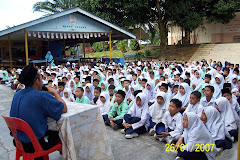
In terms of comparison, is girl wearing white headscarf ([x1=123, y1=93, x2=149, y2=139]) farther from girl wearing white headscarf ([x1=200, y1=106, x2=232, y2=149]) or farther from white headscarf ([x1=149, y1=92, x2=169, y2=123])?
girl wearing white headscarf ([x1=200, y1=106, x2=232, y2=149])

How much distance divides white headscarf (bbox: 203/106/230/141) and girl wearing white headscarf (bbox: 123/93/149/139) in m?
1.30

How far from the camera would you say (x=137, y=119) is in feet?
14.8

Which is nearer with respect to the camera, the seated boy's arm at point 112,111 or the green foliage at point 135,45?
the seated boy's arm at point 112,111

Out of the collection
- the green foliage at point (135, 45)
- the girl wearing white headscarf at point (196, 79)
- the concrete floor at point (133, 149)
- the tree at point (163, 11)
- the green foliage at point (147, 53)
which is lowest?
the concrete floor at point (133, 149)

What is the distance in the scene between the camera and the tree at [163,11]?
52.3ft

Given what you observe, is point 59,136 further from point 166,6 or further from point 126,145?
point 166,6

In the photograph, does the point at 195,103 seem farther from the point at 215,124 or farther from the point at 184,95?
the point at 184,95

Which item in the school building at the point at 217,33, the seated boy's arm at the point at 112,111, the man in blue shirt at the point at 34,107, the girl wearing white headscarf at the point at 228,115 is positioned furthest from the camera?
the school building at the point at 217,33

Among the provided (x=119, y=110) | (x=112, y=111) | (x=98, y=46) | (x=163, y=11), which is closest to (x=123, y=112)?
(x=119, y=110)

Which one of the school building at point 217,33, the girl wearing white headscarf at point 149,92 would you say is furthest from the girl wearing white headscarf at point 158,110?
the school building at point 217,33

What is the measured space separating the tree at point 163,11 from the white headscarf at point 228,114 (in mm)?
12557

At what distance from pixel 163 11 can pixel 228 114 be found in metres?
15.2

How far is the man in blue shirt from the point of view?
243cm

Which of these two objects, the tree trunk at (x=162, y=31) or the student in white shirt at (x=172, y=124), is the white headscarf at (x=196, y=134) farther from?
the tree trunk at (x=162, y=31)
